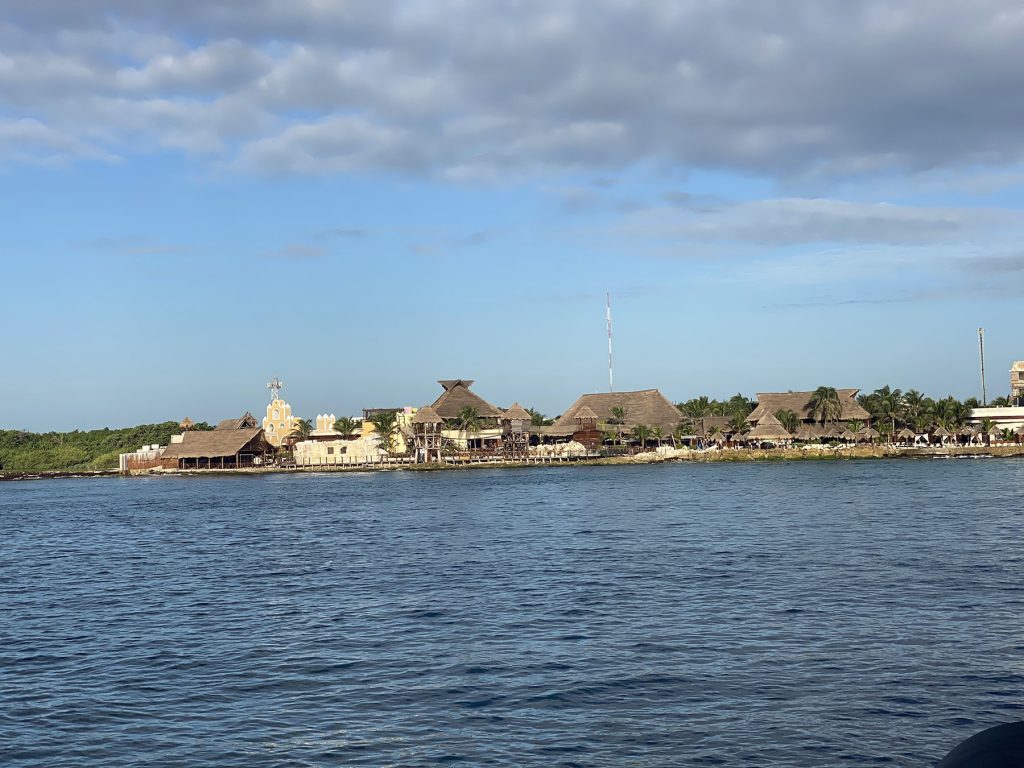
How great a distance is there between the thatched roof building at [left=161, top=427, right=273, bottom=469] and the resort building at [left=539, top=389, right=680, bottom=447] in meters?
35.5

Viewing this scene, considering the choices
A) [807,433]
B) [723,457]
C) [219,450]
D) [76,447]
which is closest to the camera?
[723,457]

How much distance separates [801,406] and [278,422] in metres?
67.2

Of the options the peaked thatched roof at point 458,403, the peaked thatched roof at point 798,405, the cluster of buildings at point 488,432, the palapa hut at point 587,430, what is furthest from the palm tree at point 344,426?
the peaked thatched roof at point 798,405

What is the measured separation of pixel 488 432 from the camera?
11462cm

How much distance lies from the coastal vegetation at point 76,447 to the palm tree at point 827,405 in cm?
9154

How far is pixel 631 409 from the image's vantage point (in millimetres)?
117438

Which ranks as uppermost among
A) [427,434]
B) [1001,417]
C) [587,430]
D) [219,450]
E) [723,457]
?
[427,434]

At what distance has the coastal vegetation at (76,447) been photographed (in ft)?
469

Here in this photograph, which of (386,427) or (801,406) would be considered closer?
(801,406)

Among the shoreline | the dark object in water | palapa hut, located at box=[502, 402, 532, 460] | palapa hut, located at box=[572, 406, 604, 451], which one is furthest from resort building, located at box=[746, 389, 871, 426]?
the dark object in water

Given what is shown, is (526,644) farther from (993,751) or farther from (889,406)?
(889,406)

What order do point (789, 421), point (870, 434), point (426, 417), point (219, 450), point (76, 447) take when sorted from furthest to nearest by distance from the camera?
point (76, 447) → point (219, 450) → point (426, 417) → point (789, 421) → point (870, 434)

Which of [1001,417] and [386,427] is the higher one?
[386,427]

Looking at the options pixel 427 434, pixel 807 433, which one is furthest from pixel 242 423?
pixel 807 433
